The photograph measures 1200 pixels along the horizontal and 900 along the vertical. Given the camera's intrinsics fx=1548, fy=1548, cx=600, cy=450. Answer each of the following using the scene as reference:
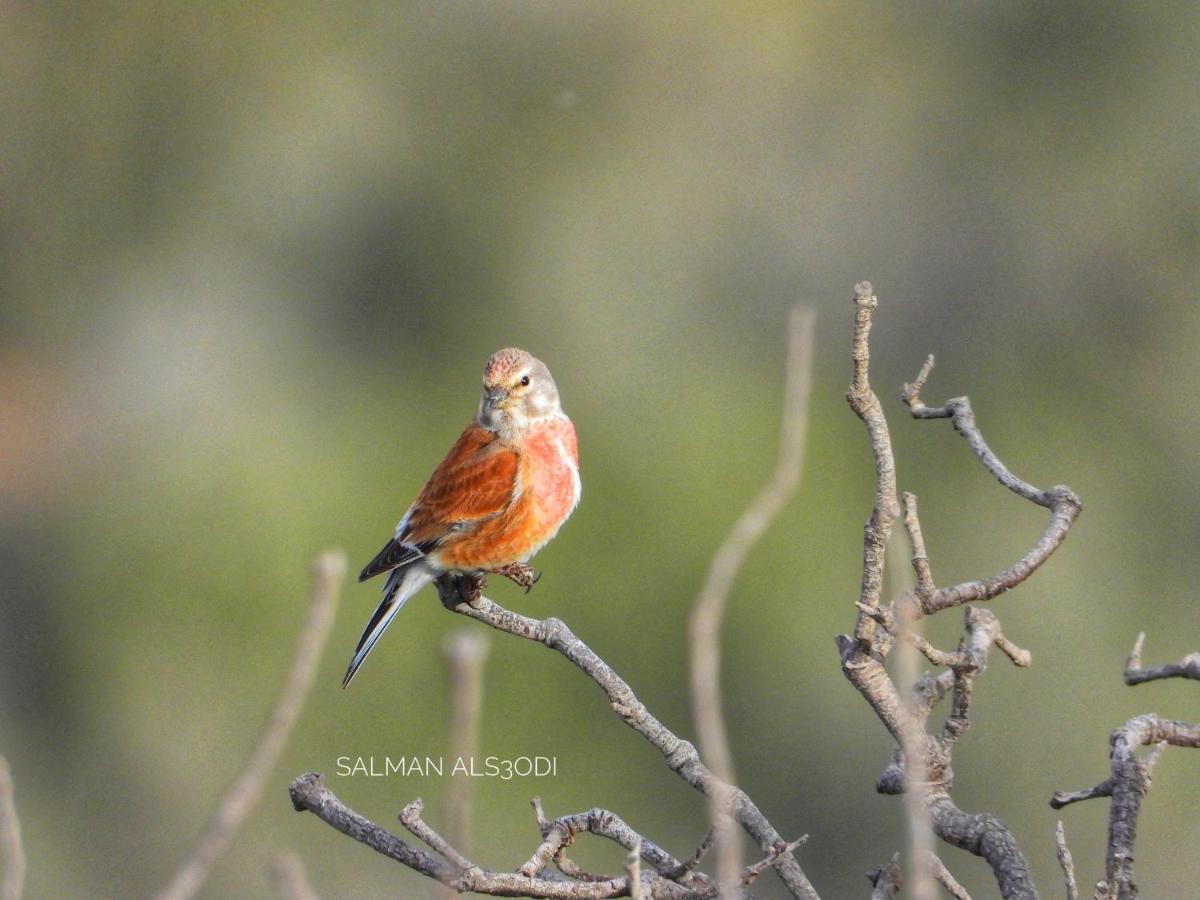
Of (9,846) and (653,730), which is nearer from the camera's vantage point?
(9,846)

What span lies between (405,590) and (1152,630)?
6579 mm

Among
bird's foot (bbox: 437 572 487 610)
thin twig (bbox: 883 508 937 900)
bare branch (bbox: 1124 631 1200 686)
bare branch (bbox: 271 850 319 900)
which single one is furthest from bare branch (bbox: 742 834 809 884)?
bird's foot (bbox: 437 572 487 610)

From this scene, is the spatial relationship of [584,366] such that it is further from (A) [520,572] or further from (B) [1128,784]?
(B) [1128,784]

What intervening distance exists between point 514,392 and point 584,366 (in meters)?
5.79

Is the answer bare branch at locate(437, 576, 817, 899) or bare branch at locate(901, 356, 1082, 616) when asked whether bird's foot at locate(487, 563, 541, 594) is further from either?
bare branch at locate(901, 356, 1082, 616)

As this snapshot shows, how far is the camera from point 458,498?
13.5 ft

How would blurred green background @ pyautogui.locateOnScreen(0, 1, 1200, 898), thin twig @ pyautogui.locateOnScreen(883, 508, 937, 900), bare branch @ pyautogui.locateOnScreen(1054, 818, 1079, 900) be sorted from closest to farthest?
thin twig @ pyautogui.locateOnScreen(883, 508, 937, 900), bare branch @ pyautogui.locateOnScreen(1054, 818, 1079, 900), blurred green background @ pyautogui.locateOnScreen(0, 1, 1200, 898)

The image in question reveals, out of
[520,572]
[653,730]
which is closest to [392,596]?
[520,572]

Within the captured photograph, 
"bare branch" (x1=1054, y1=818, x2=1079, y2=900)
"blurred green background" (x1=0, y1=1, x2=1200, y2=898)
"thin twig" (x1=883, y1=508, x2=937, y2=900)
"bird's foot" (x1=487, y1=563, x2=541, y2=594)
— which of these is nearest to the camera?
"thin twig" (x1=883, y1=508, x2=937, y2=900)

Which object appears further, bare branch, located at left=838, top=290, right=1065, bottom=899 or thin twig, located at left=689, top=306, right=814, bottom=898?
bare branch, located at left=838, top=290, right=1065, bottom=899

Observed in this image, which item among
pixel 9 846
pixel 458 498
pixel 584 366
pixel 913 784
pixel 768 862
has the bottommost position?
pixel 9 846

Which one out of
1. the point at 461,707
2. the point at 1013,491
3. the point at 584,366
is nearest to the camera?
the point at 461,707

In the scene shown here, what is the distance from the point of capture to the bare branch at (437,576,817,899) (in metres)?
2.00

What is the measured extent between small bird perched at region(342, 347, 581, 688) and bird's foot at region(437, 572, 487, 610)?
24 cm
